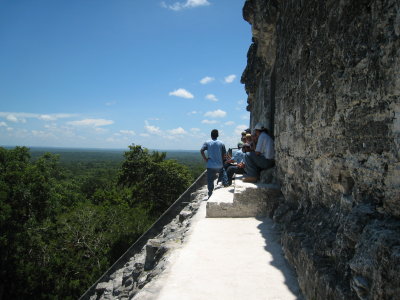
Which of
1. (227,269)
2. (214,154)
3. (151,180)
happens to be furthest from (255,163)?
(151,180)

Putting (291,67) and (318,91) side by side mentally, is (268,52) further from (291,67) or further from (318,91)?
(318,91)

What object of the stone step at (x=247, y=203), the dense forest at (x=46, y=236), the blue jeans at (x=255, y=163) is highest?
the blue jeans at (x=255, y=163)

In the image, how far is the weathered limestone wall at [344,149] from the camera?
1.49 m

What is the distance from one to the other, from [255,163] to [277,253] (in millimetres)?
2310

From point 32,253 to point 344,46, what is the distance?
12906 mm

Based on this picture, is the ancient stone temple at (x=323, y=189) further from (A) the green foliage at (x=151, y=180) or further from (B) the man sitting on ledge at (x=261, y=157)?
(A) the green foliage at (x=151, y=180)

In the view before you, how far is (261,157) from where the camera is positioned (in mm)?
4867

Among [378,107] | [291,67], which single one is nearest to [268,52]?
[291,67]

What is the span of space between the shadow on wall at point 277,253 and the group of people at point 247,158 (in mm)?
1195

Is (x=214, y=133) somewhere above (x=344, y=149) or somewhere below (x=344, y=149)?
above

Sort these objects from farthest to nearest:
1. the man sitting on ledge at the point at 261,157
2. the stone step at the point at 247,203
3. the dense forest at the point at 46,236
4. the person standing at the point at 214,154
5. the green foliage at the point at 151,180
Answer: the green foliage at the point at 151,180 → the dense forest at the point at 46,236 → the person standing at the point at 214,154 → the man sitting on ledge at the point at 261,157 → the stone step at the point at 247,203

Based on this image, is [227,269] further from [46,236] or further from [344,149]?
[46,236]

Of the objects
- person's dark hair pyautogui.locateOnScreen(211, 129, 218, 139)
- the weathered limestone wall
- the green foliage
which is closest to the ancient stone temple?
the weathered limestone wall

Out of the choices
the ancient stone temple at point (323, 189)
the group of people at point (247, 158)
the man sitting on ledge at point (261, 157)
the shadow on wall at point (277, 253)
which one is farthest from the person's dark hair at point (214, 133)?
the shadow on wall at point (277, 253)
